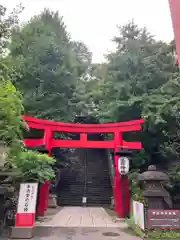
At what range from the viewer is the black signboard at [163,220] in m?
8.02

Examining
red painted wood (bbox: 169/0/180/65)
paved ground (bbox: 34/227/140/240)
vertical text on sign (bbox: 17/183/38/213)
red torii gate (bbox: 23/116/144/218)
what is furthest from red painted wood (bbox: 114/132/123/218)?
red painted wood (bbox: 169/0/180/65)

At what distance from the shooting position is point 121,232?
356 inches

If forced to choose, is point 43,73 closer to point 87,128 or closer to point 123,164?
point 87,128

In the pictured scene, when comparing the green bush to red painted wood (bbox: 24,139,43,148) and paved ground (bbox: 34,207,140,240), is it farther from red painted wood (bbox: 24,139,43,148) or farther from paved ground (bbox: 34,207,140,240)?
red painted wood (bbox: 24,139,43,148)

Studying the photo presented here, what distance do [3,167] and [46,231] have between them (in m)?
2.77

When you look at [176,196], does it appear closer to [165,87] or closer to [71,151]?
[165,87]

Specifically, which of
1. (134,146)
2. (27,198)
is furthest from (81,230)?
(134,146)

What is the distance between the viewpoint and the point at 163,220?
26.3 ft

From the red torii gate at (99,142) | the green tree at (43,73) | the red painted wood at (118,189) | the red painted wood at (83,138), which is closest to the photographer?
the red painted wood at (118,189)

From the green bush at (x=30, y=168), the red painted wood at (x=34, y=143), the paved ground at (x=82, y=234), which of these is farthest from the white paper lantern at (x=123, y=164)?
the red painted wood at (x=34, y=143)

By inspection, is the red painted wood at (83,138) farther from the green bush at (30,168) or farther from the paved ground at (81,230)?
the green bush at (30,168)

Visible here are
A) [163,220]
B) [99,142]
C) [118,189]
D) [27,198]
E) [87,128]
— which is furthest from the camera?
[87,128]

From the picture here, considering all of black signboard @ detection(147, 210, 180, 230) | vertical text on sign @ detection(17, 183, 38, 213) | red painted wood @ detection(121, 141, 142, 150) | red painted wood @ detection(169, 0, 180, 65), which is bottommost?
black signboard @ detection(147, 210, 180, 230)

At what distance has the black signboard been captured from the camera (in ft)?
26.3
